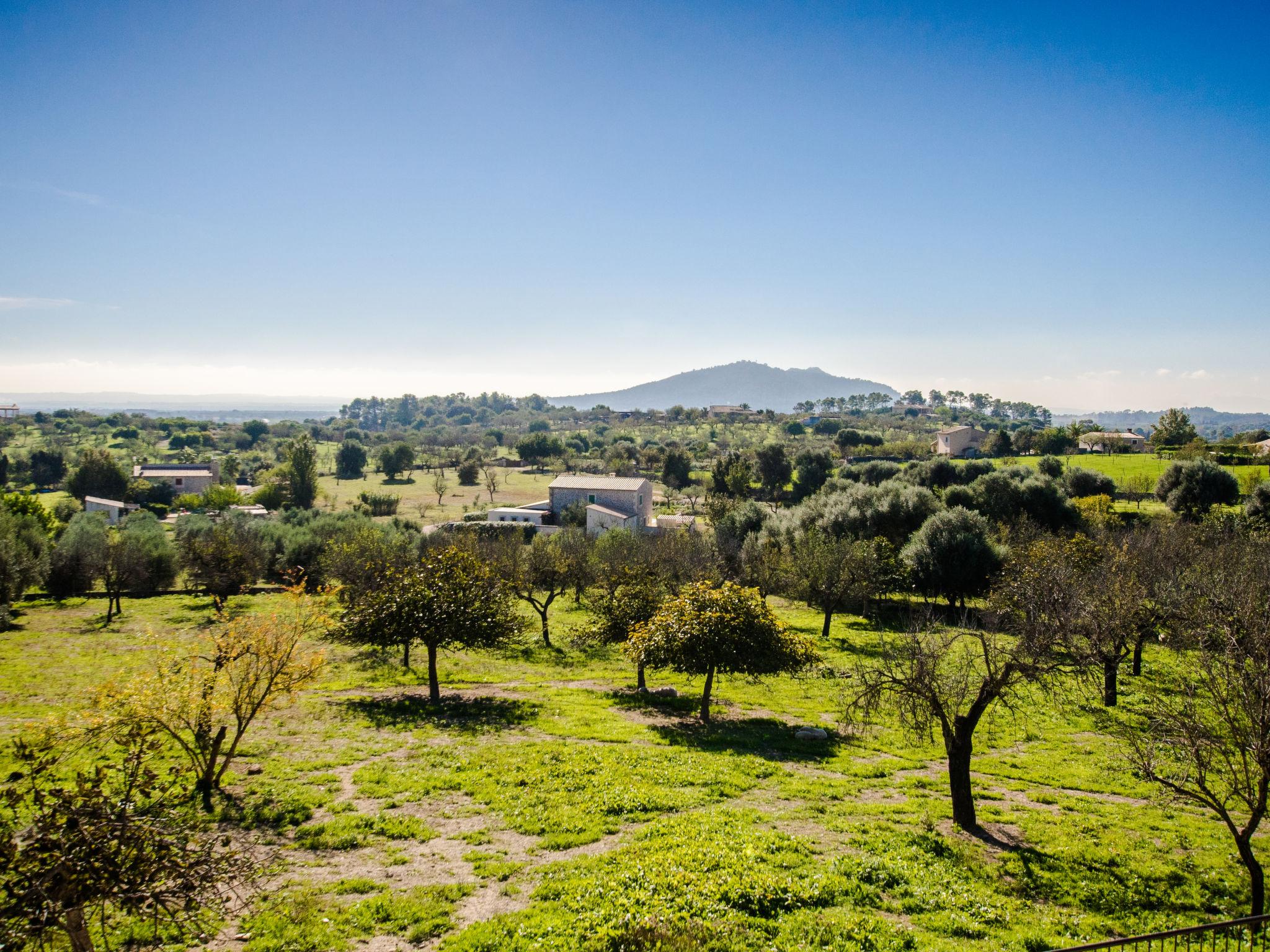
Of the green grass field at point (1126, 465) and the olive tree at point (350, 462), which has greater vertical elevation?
the green grass field at point (1126, 465)

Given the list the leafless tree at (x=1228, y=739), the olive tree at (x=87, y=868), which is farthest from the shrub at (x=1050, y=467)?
the olive tree at (x=87, y=868)

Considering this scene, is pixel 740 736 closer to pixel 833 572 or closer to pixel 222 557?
pixel 833 572

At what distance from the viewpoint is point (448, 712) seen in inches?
928

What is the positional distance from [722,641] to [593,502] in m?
58.9

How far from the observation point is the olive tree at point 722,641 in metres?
22.3

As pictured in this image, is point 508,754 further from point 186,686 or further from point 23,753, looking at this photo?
point 23,753

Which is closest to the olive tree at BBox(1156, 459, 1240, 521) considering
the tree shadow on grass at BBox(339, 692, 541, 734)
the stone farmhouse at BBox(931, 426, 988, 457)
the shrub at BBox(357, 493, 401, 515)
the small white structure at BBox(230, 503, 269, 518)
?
the tree shadow on grass at BBox(339, 692, 541, 734)

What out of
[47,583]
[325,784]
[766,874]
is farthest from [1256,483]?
[47,583]

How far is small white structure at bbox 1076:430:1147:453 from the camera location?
11388cm

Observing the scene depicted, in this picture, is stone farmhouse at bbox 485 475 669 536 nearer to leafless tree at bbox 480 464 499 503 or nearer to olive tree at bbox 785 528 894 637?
leafless tree at bbox 480 464 499 503

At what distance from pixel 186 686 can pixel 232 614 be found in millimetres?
32372

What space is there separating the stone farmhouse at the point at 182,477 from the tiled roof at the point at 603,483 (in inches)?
2543

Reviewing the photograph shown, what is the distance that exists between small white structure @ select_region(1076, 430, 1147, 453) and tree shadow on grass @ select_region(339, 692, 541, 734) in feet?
415

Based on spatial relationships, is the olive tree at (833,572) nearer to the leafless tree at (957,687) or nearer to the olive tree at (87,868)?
the leafless tree at (957,687)
